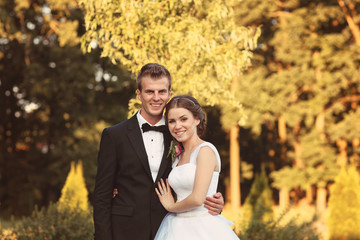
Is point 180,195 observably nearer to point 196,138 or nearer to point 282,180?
point 196,138

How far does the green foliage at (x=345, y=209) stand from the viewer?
578 inches

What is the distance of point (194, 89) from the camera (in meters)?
8.11

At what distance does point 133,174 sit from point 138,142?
0.89 feet

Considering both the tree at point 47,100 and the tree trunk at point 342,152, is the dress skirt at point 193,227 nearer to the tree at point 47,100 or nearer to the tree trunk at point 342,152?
the tree at point 47,100

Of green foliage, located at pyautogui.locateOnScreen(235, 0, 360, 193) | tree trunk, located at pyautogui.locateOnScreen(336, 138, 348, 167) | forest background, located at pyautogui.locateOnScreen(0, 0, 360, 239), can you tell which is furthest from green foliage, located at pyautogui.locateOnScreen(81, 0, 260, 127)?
tree trunk, located at pyautogui.locateOnScreen(336, 138, 348, 167)

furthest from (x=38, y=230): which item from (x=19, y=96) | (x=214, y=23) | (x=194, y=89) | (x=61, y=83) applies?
(x=19, y=96)

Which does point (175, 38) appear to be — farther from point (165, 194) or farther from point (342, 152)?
point (342, 152)

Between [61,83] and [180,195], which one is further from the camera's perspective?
[61,83]

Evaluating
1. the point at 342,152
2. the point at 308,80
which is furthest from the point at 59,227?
the point at 342,152

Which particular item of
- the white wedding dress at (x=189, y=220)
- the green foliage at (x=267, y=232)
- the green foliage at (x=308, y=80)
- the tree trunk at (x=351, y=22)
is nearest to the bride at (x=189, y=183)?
the white wedding dress at (x=189, y=220)

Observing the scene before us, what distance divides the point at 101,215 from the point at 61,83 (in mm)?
21084

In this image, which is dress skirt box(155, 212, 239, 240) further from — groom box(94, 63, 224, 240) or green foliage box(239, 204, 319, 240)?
green foliage box(239, 204, 319, 240)

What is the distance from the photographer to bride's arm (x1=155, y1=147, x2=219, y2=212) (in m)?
3.78

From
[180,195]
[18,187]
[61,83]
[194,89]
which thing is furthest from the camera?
[18,187]
